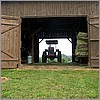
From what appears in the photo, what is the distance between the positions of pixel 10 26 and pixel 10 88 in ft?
20.7

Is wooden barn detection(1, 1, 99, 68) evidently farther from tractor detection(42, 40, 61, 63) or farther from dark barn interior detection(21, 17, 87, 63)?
tractor detection(42, 40, 61, 63)


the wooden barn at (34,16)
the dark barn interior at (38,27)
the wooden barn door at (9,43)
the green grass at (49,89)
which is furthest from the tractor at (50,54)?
the green grass at (49,89)

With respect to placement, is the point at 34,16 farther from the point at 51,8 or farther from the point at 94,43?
the point at 94,43

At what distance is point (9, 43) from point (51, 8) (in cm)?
277

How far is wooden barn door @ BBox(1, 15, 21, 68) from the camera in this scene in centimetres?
1320

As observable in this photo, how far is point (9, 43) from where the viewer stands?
43.5ft

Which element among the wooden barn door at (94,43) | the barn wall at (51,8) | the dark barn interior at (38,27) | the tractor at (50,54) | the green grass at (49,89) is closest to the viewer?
the green grass at (49,89)

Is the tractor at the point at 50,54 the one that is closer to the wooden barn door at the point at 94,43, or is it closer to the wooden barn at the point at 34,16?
the wooden barn at the point at 34,16

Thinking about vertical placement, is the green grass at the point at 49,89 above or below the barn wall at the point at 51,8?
below

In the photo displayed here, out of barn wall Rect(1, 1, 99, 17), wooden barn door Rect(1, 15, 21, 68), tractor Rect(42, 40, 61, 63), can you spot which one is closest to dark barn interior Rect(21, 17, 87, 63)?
tractor Rect(42, 40, 61, 63)

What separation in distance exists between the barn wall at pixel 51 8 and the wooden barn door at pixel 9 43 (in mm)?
657

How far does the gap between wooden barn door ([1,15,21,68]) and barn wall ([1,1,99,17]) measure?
657mm

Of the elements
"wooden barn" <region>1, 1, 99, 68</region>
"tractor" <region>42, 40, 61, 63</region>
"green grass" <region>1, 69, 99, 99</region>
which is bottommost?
"green grass" <region>1, 69, 99, 99</region>

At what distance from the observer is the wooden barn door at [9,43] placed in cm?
1320
